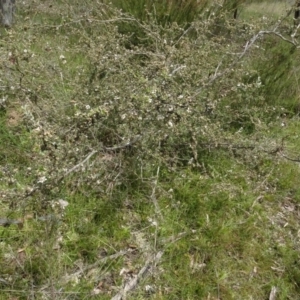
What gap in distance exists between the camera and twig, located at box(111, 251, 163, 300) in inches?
71.3

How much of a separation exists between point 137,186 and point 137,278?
571 mm

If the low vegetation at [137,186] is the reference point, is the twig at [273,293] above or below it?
below

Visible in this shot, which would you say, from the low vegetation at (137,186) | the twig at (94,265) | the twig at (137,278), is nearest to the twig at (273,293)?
the low vegetation at (137,186)

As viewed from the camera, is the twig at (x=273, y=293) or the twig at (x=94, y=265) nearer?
the twig at (x=94, y=265)

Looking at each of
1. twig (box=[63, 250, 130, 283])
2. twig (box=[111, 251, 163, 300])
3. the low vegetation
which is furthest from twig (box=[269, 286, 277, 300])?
twig (box=[63, 250, 130, 283])

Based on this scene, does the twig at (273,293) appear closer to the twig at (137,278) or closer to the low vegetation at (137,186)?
the low vegetation at (137,186)

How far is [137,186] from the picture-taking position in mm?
2322

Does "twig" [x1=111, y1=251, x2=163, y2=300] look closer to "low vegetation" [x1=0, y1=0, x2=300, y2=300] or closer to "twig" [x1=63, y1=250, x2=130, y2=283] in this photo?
"low vegetation" [x1=0, y1=0, x2=300, y2=300]

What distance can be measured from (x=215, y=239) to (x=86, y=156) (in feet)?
2.54

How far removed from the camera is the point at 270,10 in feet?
14.4

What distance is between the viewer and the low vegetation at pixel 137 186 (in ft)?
6.03

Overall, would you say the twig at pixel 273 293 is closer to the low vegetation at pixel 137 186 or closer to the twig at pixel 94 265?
the low vegetation at pixel 137 186

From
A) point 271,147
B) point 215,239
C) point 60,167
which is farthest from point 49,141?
point 271,147

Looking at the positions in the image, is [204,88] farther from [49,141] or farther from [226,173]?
[49,141]
